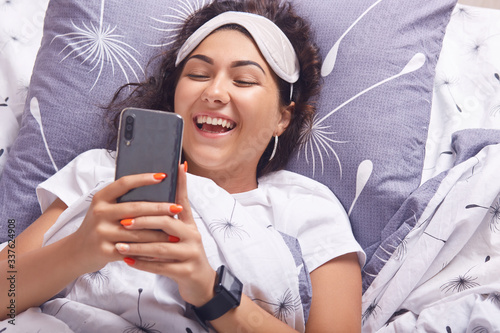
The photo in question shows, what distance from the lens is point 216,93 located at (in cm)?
101

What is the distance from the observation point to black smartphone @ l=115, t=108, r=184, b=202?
0.73 metres

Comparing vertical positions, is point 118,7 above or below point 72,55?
above

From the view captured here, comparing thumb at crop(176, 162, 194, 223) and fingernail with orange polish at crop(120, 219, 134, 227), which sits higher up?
thumb at crop(176, 162, 194, 223)

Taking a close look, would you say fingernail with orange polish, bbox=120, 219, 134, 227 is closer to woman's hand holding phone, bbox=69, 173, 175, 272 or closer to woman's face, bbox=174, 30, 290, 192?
woman's hand holding phone, bbox=69, 173, 175, 272

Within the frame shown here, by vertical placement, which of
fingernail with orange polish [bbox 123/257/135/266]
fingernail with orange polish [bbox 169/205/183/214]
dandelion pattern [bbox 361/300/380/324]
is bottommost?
dandelion pattern [bbox 361/300/380/324]

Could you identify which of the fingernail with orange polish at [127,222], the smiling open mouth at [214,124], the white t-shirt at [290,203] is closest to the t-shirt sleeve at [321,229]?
the white t-shirt at [290,203]

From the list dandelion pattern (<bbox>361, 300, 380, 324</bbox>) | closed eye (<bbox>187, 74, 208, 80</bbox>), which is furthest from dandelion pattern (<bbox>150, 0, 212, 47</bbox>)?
dandelion pattern (<bbox>361, 300, 380, 324</bbox>)

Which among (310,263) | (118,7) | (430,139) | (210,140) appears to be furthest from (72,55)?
(430,139)

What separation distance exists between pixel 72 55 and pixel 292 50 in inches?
20.8

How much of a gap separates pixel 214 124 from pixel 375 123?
377 mm

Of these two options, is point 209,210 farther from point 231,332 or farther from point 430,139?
point 430,139

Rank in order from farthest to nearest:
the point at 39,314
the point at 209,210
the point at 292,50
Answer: the point at 292,50 < the point at 209,210 < the point at 39,314

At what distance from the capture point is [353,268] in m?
1.03

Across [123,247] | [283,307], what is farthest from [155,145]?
[283,307]
